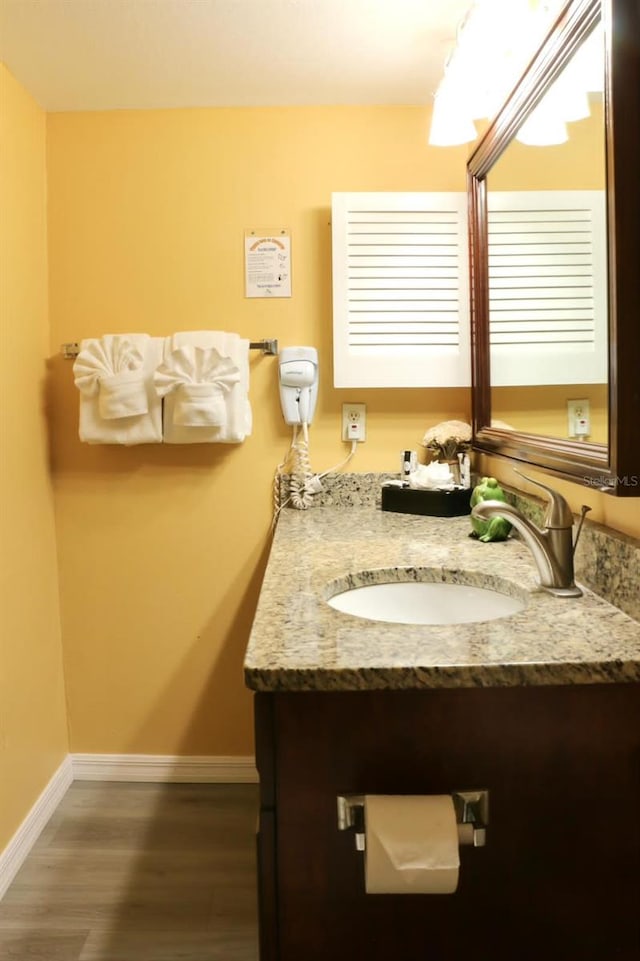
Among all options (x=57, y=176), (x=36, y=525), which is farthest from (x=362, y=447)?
(x=57, y=176)

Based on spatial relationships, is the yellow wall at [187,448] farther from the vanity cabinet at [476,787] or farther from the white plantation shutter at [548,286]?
the vanity cabinet at [476,787]

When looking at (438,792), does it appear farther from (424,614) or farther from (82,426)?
(82,426)

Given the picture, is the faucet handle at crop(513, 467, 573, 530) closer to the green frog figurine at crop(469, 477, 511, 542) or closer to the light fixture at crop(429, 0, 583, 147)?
the green frog figurine at crop(469, 477, 511, 542)

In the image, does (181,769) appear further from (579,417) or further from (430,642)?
(579,417)

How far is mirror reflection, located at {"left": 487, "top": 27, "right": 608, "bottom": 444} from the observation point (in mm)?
1037

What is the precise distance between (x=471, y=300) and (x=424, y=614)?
965mm

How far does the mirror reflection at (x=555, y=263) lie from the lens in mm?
1037

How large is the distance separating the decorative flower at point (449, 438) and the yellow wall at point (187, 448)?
101mm

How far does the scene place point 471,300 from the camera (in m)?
1.83

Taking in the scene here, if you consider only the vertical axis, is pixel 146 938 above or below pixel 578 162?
below

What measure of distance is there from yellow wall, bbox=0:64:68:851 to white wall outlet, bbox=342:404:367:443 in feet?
2.92

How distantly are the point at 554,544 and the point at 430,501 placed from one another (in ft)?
2.19

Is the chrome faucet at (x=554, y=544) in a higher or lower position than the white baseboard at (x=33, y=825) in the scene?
higher

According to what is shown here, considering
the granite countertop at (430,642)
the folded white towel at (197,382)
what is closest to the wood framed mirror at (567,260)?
the granite countertop at (430,642)
